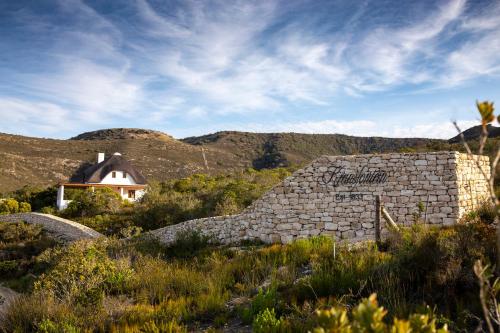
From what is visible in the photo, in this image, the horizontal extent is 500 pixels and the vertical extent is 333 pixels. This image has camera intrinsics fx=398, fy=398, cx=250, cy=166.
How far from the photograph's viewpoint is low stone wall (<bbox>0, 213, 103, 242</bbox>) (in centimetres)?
1819

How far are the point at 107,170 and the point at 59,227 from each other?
14.0 m

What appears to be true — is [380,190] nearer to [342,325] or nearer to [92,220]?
[342,325]

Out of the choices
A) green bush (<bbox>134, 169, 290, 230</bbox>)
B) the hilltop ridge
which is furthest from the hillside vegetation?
the hilltop ridge

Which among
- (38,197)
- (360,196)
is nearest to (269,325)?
(360,196)

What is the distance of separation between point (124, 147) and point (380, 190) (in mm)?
49252

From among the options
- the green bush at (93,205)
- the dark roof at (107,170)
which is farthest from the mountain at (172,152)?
the green bush at (93,205)

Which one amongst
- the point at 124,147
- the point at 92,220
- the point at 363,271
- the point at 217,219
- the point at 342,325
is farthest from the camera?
the point at 124,147

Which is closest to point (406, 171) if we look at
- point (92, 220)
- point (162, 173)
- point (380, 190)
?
point (380, 190)

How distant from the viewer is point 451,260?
509 cm

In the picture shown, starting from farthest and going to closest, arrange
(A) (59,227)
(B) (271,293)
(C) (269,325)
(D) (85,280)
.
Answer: (A) (59,227) → (D) (85,280) → (B) (271,293) → (C) (269,325)

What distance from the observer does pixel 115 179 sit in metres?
33.4

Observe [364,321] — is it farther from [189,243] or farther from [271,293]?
[189,243]

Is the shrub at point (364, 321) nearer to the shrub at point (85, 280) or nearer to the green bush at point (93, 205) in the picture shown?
the shrub at point (85, 280)

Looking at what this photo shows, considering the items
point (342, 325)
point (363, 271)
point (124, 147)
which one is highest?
point (124, 147)
